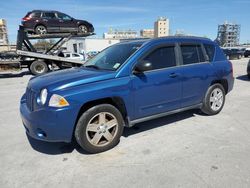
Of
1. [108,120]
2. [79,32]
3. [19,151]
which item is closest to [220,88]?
[108,120]

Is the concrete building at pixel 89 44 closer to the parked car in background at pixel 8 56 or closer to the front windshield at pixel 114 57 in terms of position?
the parked car in background at pixel 8 56

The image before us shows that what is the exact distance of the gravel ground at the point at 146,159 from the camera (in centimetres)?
279

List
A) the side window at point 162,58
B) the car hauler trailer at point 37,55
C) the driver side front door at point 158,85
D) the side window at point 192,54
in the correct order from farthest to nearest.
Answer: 1. the car hauler trailer at point 37,55
2. the side window at point 192,54
3. the side window at point 162,58
4. the driver side front door at point 158,85

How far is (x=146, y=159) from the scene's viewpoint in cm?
329

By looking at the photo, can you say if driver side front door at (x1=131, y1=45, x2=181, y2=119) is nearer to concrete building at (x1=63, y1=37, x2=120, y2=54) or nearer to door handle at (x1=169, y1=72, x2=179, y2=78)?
door handle at (x1=169, y1=72, x2=179, y2=78)

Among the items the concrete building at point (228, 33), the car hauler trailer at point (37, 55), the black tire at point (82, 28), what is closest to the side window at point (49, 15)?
the car hauler trailer at point (37, 55)

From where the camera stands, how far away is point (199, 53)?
4.85 m

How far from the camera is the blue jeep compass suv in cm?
318

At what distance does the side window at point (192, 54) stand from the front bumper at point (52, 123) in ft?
8.25

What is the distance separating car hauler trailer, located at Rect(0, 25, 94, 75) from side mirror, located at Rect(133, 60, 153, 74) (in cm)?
1128

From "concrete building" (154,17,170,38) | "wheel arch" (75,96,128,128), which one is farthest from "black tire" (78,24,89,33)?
"concrete building" (154,17,170,38)

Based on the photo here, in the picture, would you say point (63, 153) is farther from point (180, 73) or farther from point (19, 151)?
point (180, 73)

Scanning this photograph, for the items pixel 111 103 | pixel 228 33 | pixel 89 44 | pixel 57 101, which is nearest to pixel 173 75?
pixel 111 103

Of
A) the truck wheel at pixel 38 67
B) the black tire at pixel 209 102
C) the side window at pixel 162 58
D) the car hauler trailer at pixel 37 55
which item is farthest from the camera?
the truck wheel at pixel 38 67
